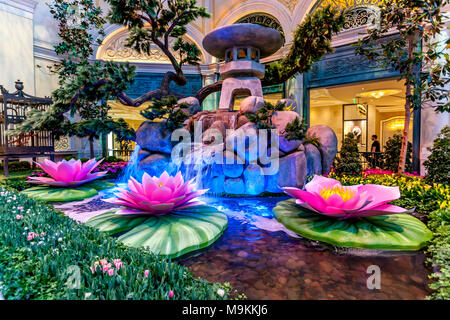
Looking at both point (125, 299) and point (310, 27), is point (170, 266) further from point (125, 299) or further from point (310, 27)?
point (310, 27)

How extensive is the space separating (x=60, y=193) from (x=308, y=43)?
7.12 meters

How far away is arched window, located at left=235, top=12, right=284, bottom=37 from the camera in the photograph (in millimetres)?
12023

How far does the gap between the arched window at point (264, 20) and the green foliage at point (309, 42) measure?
4.75 m

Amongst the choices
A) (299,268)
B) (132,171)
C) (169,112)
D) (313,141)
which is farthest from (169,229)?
(132,171)

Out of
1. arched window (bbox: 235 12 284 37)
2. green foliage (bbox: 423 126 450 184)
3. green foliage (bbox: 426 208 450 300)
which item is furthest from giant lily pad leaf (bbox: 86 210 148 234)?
arched window (bbox: 235 12 284 37)

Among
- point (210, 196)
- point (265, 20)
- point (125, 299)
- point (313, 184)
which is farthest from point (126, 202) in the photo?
point (265, 20)

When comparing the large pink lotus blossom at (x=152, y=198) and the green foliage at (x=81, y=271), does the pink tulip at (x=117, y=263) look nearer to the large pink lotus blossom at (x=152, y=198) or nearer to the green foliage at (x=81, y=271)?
the green foliage at (x=81, y=271)

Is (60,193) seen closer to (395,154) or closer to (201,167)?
(201,167)

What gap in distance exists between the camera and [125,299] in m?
1.02

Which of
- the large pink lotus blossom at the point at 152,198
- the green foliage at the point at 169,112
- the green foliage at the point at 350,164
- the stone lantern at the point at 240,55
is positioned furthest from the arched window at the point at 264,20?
the large pink lotus blossom at the point at 152,198

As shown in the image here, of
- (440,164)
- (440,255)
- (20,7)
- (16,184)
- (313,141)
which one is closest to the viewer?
(440,255)

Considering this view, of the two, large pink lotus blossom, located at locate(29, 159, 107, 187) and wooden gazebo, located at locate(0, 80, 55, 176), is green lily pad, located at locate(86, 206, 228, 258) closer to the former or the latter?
A: large pink lotus blossom, located at locate(29, 159, 107, 187)

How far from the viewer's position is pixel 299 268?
5.42 feet

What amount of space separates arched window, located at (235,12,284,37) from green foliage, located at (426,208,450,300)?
1177cm
